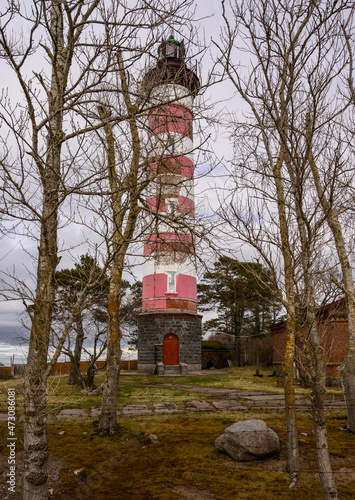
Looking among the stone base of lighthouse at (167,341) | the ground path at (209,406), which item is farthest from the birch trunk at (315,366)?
the stone base of lighthouse at (167,341)

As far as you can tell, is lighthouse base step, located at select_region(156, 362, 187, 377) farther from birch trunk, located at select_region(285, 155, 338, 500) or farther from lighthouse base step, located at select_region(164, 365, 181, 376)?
birch trunk, located at select_region(285, 155, 338, 500)

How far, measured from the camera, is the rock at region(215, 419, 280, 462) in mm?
5672

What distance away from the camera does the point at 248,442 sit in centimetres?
571

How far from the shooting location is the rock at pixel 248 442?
223 inches

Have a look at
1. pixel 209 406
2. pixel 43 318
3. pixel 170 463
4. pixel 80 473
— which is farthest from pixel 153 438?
pixel 43 318

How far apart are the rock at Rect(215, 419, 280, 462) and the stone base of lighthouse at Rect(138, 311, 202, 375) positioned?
16.8m

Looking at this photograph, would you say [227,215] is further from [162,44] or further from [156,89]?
[162,44]

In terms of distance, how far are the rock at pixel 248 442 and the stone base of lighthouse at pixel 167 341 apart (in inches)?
660

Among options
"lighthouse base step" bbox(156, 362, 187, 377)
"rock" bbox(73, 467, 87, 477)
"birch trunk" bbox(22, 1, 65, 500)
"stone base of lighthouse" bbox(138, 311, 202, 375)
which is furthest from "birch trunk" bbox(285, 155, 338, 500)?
"stone base of lighthouse" bbox(138, 311, 202, 375)

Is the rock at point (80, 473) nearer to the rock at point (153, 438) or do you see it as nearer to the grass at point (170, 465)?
the grass at point (170, 465)

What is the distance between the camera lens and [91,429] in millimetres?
7059

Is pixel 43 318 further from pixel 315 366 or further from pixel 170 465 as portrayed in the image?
pixel 170 465

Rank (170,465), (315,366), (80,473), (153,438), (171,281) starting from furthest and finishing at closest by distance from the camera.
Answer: (171,281) < (153,438) < (170,465) < (80,473) < (315,366)

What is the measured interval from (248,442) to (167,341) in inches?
693
